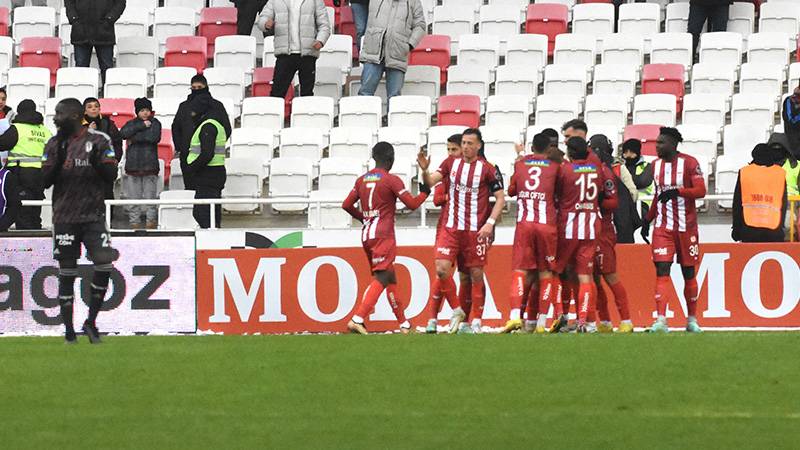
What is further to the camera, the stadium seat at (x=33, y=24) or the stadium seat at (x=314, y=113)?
the stadium seat at (x=33, y=24)

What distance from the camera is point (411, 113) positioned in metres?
21.9

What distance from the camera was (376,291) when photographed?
15.9 metres

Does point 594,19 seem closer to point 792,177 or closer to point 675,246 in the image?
point 792,177

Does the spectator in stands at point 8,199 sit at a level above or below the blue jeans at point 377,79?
below

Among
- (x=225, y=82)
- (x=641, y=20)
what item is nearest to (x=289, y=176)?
(x=225, y=82)

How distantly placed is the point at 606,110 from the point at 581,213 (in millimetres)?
6082

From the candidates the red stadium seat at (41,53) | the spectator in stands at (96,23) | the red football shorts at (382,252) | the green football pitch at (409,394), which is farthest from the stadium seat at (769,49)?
the red stadium seat at (41,53)

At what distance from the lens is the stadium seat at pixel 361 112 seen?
2188 centimetres

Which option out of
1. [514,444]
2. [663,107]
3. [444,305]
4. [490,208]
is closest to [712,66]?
[663,107]

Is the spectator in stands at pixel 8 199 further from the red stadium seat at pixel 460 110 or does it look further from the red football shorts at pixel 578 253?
the red football shorts at pixel 578 253

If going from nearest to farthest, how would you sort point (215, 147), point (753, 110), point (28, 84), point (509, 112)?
1. point (215, 147)
2. point (753, 110)
3. point (509, 112)
4. point (28, 84)

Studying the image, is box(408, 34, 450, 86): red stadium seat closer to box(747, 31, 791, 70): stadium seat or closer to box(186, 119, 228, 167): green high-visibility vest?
box(747, 31, 791, 70): stadium seat

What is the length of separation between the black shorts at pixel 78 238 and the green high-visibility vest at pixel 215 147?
19.9ft


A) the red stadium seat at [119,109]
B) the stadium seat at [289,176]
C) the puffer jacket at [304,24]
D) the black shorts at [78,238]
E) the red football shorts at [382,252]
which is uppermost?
the puffer jacket at [304,24]
